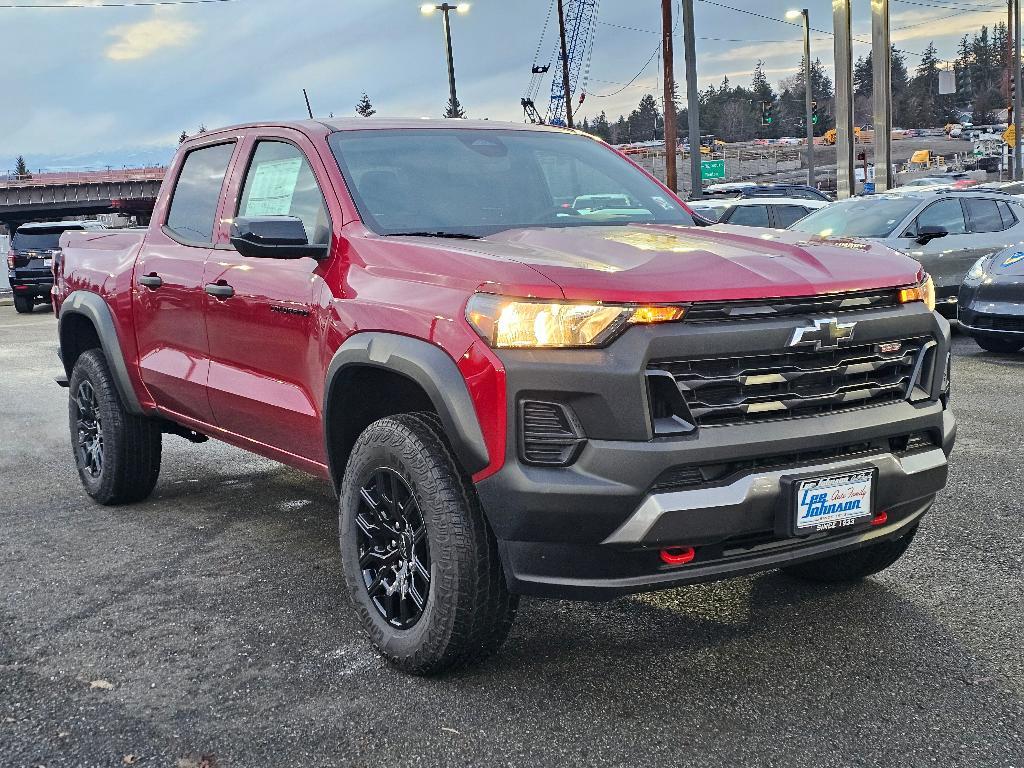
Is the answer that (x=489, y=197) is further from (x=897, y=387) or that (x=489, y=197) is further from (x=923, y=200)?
(x=923, y=200)

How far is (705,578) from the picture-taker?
10.6 ft

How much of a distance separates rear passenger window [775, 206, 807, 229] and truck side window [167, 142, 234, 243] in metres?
12.1

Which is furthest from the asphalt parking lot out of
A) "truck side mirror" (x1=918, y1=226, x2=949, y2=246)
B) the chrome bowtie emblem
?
"truck side mirror" (x1=918, y1=226, x2=949, y2=246)

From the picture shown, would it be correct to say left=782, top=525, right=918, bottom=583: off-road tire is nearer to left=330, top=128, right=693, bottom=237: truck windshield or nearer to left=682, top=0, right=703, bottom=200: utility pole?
left=330, top=128, right=693, bottom=237: truck windshield

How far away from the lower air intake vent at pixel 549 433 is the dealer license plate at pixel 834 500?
65cm

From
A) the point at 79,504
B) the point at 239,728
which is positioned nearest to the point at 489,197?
the point at 239,728

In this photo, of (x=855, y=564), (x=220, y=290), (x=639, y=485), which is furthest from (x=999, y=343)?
(x=639, y=485)

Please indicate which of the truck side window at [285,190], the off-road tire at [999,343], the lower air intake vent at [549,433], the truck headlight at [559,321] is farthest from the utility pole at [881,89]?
the lower air intake vent at [549,433]

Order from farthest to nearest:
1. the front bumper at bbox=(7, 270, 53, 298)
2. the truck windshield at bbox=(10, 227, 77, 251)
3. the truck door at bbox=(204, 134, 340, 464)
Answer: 1. the truck windshield at bbox=(10, 227, 77, 251)
2. the front bumper at bbox=(7, 270, 53, 298)
3. the truck door at bbox=(204, 134, 340, 464)

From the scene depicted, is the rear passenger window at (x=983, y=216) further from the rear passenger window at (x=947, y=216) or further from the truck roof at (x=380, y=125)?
the truck roof at (x=380, y=125)

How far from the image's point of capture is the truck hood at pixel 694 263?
10.4 feet

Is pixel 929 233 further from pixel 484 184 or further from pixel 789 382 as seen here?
pixel 789 382

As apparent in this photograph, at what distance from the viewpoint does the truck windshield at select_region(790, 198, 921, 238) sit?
12703 mm

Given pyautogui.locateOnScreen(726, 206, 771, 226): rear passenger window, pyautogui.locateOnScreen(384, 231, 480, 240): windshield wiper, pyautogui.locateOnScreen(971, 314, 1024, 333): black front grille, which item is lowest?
pyautogui.locateOnScreen(971, 314, 1024, 333): black front grille
